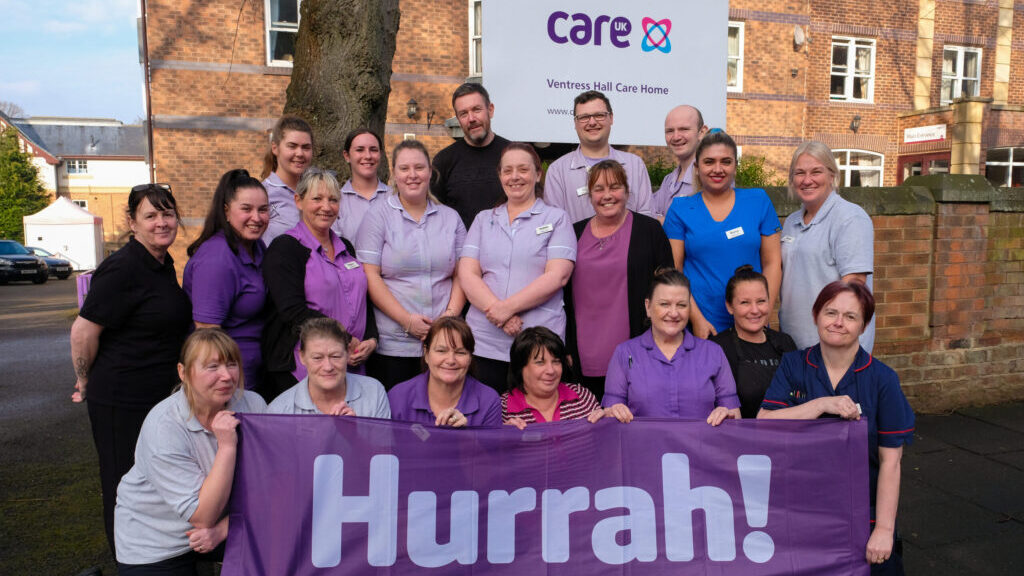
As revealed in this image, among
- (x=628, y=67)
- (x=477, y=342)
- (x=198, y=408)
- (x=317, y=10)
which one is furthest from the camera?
(x=628, y=67)

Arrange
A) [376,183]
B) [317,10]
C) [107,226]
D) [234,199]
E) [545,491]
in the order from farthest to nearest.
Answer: [107,226], [317,10], [376,183], [234,199], [545,491]

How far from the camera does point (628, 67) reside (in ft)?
29.8

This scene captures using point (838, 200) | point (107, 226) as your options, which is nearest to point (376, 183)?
point (838, 200)

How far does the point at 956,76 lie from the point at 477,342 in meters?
23.6

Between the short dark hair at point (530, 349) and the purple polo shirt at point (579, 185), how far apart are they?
110 centimetres

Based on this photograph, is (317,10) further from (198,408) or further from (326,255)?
(198,408)

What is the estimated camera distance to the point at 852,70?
20.4 metres

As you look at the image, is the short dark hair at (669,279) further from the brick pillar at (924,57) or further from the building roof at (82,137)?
the building roof at (82,137)

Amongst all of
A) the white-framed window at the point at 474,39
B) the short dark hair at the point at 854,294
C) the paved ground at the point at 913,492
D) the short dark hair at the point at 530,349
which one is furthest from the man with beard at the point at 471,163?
the white-framed window at the point at 474,39

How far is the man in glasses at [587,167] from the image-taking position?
14.1ft

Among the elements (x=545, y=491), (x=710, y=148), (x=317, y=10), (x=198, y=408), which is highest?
(x=317, y=10)

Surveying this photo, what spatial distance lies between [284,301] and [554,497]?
Result: 5.37ft

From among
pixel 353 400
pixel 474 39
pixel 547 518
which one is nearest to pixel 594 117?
pixel 353 400

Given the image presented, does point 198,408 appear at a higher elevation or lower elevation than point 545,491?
higher
